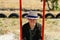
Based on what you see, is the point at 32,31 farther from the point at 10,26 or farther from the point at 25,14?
the point at 25,14

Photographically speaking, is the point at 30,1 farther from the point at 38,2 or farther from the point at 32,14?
the point at 32,14

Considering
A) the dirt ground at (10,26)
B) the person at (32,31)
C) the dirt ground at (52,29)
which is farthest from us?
the dirt ground at (10,26)

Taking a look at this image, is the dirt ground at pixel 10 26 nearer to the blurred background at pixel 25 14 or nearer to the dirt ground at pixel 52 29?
the blurred background at pixel 25 14

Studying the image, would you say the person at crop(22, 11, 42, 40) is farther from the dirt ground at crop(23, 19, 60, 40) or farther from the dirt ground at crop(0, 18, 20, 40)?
the dirt ground at crop(0, 18, 20, 40)

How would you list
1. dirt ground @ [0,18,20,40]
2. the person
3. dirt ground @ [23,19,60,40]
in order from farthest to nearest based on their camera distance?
1. dirt ground @ [0,18,20,40]
2. dirt ground @ [23,19,60,40]
3. the person

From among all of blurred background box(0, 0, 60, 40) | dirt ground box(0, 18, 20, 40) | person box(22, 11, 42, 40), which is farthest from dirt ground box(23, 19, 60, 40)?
person box(22, 11, 42, 40)

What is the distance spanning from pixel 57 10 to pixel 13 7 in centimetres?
199

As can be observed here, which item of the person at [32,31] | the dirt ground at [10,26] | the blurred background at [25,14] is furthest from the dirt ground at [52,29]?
the person at [32,31]

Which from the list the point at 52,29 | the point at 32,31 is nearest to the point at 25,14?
the point at 52,29

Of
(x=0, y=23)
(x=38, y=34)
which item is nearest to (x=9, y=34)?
(x=0, y=23)

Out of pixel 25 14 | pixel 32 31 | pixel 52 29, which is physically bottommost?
pixel 52 29

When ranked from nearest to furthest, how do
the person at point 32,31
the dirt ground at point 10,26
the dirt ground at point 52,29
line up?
1. the person at point 32,31
2. the dirt ground at point 52,29
3. the dirt ground at point 10,26

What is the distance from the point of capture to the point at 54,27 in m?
7.82

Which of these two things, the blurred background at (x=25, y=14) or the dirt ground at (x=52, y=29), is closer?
the dirt ground at (x=52, y=29)
